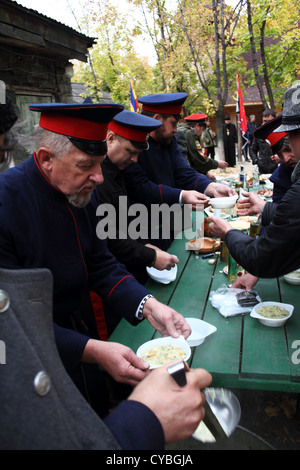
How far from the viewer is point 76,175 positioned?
170 cm

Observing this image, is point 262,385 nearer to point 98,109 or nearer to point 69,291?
point 69,291

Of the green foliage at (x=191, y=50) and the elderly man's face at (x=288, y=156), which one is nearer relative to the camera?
the elderly man's face at (x=288, y=156)

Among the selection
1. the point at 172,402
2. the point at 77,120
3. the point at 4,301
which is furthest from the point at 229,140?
the point at 4,301

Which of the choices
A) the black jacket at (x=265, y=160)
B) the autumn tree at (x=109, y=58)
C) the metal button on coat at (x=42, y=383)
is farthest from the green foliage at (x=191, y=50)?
the metal button on coat at (x=42, y=383)

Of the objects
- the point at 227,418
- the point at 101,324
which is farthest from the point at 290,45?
the point at 227,418

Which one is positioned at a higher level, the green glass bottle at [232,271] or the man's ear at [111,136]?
the man's ear at [111,136]

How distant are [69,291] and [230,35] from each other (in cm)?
1453

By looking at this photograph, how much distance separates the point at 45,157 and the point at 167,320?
1.00m

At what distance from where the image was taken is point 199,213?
461 centimetres

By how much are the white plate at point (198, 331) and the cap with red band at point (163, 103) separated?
2393 millimetres

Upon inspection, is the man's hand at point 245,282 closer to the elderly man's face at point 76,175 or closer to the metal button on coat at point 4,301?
the elderly man's face at point 76,175

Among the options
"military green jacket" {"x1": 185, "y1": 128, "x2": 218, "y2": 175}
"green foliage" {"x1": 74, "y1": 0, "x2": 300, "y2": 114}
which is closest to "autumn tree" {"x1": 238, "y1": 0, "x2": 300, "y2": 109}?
"green foliage" {"x1": 74, "y1": 0, "x2": 300, "y2": 114}

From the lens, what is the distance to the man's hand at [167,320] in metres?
1.76

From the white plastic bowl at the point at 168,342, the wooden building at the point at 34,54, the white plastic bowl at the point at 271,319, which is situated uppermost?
the wooden building at the point at 34,54
